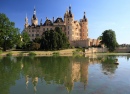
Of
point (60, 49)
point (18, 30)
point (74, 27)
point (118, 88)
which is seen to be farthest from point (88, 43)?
point (118, 88)

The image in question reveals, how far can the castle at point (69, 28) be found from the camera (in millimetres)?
79688

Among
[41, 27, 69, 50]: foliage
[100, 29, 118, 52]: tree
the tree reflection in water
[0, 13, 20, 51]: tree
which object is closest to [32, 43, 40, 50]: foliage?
[41, 27, 69, 50]: foliage

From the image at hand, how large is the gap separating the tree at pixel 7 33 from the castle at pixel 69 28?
83.1 feet

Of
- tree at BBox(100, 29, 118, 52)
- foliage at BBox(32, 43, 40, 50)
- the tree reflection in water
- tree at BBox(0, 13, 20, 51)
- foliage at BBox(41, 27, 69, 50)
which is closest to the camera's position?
the tree reflection in water

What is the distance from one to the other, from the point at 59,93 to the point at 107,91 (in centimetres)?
307

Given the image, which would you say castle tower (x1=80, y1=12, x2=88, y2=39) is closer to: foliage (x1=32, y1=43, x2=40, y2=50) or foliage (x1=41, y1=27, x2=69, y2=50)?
foliage (x1=41, y1=27, x2=69, y2=50)

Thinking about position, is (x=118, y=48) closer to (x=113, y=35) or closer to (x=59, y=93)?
(x=113, y=35)

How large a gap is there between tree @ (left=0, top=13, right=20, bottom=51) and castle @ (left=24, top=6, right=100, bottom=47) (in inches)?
997

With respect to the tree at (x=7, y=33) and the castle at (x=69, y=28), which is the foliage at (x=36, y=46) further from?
the castle at (x=69, y=28)

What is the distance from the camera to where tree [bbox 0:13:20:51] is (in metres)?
57.1

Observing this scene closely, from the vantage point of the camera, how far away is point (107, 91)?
1306 centimetres

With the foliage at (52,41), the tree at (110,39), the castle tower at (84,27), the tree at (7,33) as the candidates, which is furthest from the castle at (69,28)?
the tree at (7,33)

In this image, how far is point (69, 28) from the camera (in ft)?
265

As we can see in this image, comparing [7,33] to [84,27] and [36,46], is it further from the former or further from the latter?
[84,27]
